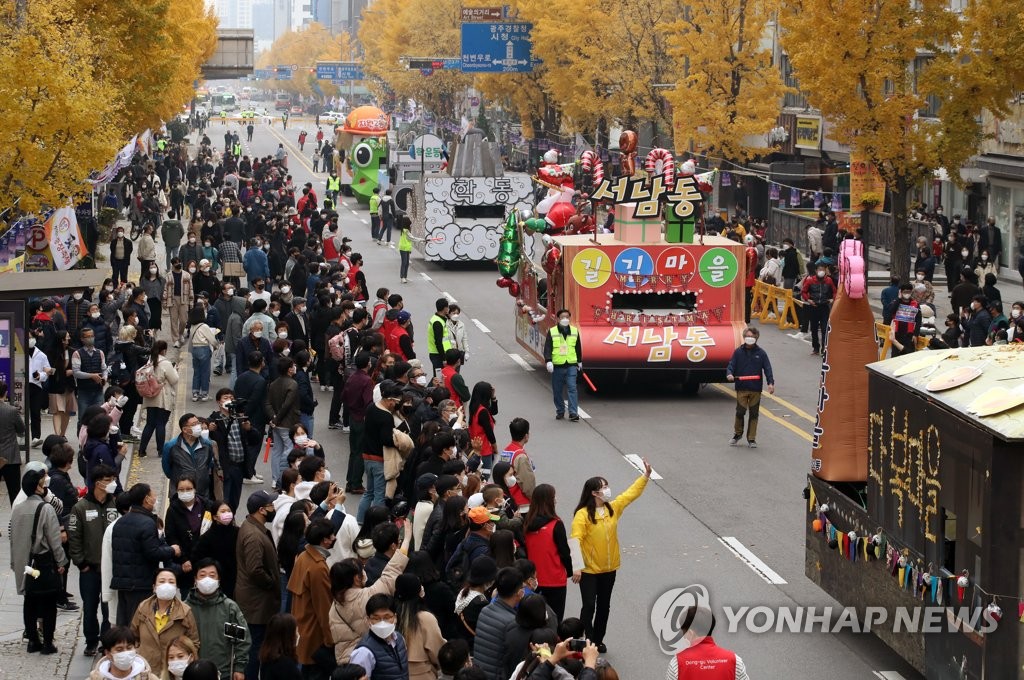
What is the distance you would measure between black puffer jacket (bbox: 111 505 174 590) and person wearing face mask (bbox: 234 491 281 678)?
514 millimetres

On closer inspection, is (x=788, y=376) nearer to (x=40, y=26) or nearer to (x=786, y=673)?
(x=40, y=26)

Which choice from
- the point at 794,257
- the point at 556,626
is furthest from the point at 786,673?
the point at 794,257

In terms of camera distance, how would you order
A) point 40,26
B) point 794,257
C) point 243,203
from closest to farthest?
point 40,26 → point 794,257 → point 243,203

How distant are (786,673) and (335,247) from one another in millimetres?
23913

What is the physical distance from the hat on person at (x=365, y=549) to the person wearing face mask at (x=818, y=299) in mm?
17471

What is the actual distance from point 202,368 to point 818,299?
1047cm

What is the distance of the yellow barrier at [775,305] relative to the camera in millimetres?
31438

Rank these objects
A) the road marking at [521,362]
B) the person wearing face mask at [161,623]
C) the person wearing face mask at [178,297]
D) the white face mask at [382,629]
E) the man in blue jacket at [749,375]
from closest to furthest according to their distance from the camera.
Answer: the white face mask at [382,629] < the person wearing face mask at [161,623] < the man in blue jacket at [749,375] < the person wearing face mask at [178,297] < the road marking at [521,362]

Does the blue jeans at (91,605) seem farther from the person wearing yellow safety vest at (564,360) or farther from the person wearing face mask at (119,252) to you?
the person wearing face mask at (119,252)

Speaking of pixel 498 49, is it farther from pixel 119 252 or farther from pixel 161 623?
pixel 161 623

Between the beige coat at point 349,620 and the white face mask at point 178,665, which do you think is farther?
the beige coat at point 349,620

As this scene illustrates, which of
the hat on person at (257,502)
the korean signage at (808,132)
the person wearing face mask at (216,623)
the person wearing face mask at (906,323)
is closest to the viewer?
the person wearing face mask at (216,623)

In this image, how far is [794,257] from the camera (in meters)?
33.0

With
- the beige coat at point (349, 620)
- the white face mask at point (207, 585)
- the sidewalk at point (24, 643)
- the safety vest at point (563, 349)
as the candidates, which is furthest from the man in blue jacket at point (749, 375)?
the white face mask at point (207, 585)
